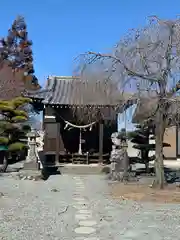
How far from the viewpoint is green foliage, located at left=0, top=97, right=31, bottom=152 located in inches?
558

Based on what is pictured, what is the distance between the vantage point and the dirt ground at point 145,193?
28.7 ft

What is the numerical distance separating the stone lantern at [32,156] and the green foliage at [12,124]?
2.14 feet

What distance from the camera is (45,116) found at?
17.3m

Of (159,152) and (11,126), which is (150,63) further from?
(11,126)

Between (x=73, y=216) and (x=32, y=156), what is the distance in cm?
731

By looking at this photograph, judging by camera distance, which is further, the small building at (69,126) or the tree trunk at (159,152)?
the small building at (69,126)

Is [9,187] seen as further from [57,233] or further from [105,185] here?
[57,233]

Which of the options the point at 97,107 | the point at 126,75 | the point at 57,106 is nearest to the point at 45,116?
the point at 57,106

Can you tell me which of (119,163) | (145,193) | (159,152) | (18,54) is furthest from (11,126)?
(18,54)

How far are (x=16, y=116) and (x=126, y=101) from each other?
5.62 metres

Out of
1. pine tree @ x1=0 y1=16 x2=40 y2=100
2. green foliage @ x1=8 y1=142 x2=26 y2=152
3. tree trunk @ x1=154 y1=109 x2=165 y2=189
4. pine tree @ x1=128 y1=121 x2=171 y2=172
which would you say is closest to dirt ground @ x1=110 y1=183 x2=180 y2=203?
tree trunk @ x1=154 y1=109 x2=165 y2=189

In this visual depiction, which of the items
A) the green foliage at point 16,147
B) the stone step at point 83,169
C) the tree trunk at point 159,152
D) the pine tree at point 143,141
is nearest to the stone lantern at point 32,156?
the green foliage at point 16,147

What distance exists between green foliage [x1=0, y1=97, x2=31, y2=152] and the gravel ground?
430 centimetres

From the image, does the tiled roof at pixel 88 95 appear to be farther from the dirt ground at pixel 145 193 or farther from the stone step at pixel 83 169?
the stone step at pixel 83 169
